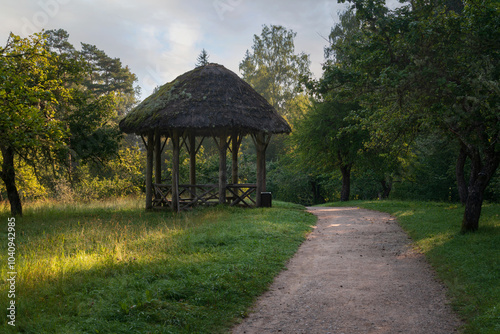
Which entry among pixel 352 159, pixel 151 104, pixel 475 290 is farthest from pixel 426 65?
pixel 352 159

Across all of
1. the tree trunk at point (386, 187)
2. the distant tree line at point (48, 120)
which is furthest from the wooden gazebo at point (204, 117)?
the tree trunk at point (386, 187)

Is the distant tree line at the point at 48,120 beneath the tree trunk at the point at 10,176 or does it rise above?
above

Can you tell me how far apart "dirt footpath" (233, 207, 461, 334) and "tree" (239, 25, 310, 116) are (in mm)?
39042

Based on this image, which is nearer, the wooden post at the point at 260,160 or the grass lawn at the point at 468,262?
the grass lawn at the point at 468,262

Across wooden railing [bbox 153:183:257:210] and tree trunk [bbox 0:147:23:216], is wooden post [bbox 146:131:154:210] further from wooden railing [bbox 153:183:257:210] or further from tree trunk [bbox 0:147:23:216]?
tree trunk [bbox 0:147:23:216]

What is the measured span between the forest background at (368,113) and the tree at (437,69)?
0.10ft

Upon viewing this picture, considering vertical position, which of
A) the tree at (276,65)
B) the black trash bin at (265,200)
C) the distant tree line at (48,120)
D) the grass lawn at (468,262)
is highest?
the tree at (276,65)

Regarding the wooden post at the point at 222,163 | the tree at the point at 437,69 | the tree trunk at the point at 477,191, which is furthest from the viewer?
the wooden post at the point at 222,163

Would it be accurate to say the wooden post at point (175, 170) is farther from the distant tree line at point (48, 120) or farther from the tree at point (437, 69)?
the tree at point (437, 69)

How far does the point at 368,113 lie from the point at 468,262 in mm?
8371

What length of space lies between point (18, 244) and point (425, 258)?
948 centimetres

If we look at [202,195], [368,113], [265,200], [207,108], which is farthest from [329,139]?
[207,108]

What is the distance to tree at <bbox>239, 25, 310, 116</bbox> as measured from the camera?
46.6 metres

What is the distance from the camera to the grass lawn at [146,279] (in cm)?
474
